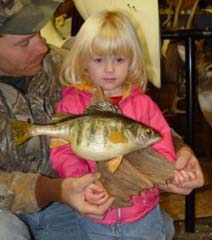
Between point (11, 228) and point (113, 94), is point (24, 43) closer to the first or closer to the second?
point (113, 94)

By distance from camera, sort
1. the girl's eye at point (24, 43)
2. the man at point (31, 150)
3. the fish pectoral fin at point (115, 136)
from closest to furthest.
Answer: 1. the fish pectoral fin at point (115, 136)
2. the man at point (31, 150)
3. the girl's eye at point (24, 43)

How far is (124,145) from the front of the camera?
111 cm

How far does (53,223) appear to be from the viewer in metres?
1.43

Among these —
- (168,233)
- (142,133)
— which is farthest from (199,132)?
(142,133)

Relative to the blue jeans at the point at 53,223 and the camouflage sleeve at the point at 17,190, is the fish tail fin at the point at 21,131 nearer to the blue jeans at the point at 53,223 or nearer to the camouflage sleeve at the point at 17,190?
the camouflage sleeve at the point at 17,190

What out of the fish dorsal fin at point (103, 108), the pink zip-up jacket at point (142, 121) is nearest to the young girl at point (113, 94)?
the pink zip-up jacket at point (142, 121)

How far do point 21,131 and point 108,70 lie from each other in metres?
0.23

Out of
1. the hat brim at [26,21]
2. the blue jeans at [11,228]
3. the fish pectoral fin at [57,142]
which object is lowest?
the blue jeans at [11,228]

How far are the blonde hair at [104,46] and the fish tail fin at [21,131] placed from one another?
19 cm

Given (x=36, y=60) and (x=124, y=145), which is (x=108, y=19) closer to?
(x=36, y=60)

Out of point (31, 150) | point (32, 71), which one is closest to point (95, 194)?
point (31, 150)

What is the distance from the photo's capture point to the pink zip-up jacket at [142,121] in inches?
50.0

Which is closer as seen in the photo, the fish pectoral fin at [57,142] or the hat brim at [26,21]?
the fish pectoral fin at [57,142]

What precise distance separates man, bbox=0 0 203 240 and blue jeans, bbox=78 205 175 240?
78 mm
